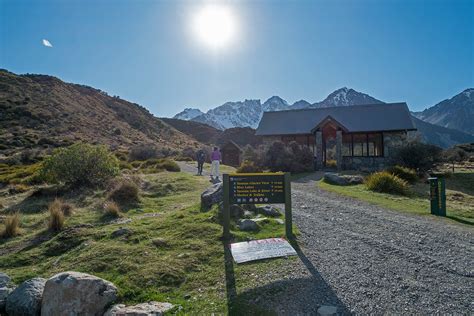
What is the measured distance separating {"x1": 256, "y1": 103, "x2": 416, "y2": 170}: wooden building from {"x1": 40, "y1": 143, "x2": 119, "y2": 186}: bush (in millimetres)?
15827

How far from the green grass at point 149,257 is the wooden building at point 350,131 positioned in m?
17.7

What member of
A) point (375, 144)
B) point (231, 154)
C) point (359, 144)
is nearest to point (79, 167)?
point (231, 154)

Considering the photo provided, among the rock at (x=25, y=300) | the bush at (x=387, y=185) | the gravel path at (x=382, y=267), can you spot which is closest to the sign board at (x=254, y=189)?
the gravel path at (x=382, y=267)

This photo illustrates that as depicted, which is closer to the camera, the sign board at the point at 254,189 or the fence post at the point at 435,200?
the sign board at the point at 254,189

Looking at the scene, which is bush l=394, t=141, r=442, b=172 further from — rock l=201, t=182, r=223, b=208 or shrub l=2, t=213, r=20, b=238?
shrub l=2, t=213, r=20, b=238

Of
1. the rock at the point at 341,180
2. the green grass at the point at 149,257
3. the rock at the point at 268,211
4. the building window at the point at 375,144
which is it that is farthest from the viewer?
the building window at the point at 375,144

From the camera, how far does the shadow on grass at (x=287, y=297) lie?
3.84 m

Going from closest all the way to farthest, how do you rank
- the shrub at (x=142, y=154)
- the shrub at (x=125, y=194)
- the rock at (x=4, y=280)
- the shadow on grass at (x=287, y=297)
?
the shadow on grass at (x=287, y=297) < the rock at (x=4, y=280) < the shrub at (x=125, y=194) < the shrub at (x=142, y=154)

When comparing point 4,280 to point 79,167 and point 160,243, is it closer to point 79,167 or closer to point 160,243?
point 160,243

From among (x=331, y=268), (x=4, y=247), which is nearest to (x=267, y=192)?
(x=331, y=268)

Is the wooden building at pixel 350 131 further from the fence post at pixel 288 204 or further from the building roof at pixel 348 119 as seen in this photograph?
the fence post at pixel 288 204

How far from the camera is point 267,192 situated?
20.8 feet

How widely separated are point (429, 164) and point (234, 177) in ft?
59.5

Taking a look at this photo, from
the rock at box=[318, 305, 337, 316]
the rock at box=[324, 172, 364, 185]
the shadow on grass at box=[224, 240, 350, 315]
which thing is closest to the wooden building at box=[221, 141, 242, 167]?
the rock at box=[324, 172, 364, 185]
